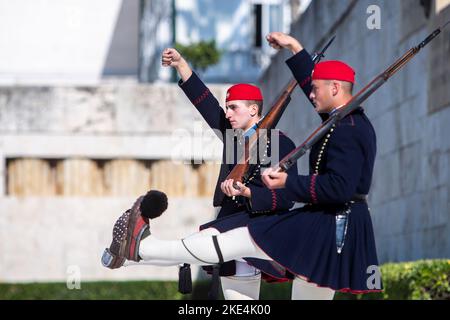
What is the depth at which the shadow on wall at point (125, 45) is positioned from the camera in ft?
130

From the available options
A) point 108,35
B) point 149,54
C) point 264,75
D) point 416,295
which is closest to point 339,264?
point 416,295

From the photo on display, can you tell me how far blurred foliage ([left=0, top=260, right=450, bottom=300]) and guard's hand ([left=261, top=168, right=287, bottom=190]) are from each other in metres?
3.95

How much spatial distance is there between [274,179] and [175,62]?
1.37 meters

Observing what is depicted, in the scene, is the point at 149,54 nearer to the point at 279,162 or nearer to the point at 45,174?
the point at 45,174

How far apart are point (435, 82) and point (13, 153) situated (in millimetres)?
11970

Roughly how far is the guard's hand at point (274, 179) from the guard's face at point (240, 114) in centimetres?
92

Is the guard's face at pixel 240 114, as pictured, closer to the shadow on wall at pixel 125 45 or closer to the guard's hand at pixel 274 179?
the guard's hand at pixel 274 179

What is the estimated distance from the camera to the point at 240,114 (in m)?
7.65

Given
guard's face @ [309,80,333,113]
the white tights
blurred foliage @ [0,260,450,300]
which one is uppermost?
guard's face @ [309,80,333,113]

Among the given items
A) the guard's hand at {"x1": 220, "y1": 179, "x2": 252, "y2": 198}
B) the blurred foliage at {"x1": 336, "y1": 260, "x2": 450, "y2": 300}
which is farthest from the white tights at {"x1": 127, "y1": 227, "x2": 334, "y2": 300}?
the blurred foliage at {"x1": 336, "y1": 260, "x2": 450, "y2": 300}

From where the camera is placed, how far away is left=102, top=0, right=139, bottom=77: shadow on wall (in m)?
39.6

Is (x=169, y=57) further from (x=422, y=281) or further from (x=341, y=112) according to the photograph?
(x=422, y=281)

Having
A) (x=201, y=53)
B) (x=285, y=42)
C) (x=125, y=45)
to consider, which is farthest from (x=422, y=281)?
(x=125, y=45)

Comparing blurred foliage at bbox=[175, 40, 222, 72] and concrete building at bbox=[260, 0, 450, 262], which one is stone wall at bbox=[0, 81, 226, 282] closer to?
concrete building at bbox=[260, 0, 450, 262]
